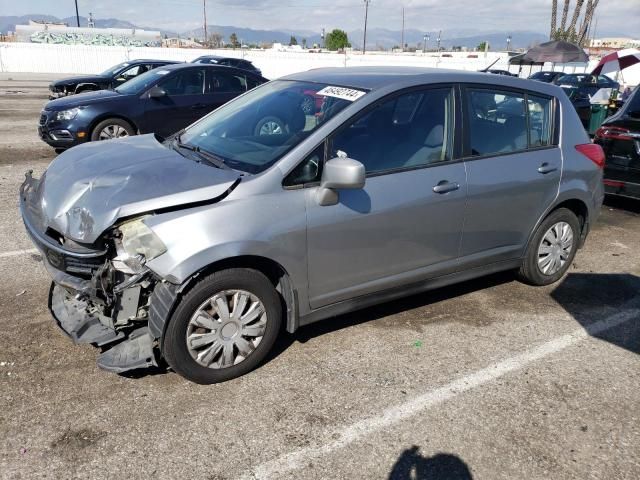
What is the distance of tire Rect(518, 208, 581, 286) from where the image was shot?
4770mm

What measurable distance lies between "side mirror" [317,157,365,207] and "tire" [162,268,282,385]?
685 millimetres

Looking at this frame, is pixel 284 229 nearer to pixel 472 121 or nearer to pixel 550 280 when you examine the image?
pixel 472 121

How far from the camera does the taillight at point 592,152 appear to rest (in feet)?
15.9

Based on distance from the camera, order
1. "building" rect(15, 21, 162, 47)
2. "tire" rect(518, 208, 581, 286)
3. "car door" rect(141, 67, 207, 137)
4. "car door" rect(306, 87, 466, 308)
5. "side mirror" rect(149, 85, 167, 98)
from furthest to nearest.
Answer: "building" rect(15, 21, 162, 47) < "car door" rect(141, 67, 207, 137) < "side mirror" rect(149, 85, 167, 98) < "tire" rect(518, 208, 581, 286) < "car door" rect(306, 87, 466, 308)

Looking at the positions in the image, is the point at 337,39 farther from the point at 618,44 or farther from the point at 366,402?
the point at 366,402

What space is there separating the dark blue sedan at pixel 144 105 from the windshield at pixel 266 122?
5.64 metres

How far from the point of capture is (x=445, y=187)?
3918 mm

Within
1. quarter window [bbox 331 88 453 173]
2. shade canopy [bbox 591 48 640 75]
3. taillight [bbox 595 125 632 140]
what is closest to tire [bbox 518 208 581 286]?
quarter window [bbox 331 88 453 173]

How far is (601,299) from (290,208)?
315 centimetres

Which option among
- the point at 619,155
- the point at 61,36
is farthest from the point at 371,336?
the point at 61,36

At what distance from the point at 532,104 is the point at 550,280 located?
1.57m

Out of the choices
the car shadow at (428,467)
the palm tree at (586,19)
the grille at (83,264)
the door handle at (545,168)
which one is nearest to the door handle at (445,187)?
the door handle at (545,168)

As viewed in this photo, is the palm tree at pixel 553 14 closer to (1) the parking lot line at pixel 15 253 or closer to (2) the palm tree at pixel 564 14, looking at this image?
(2) the palm tree at pixel 564 14

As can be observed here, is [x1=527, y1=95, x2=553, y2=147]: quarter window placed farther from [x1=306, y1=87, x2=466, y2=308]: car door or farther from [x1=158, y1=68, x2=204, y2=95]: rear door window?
[x1=158, y1=68, x2=204, y2=95]: rear door window
